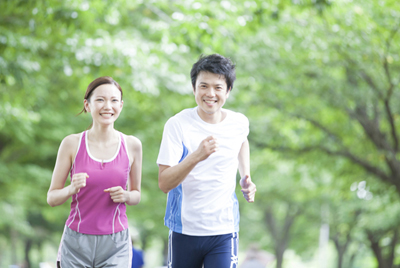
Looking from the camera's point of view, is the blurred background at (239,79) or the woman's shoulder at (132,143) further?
the blurred background at (239,79)

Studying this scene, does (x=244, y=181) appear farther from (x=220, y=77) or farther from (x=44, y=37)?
(x=44, y=37)

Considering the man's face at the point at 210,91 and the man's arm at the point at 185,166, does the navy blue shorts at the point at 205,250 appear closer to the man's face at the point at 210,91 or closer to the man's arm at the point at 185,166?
the man's arm at the point at 185,166

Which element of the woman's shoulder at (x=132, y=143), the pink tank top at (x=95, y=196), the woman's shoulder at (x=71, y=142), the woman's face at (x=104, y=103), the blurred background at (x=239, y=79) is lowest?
the pink tank top at (x=95, y=196)

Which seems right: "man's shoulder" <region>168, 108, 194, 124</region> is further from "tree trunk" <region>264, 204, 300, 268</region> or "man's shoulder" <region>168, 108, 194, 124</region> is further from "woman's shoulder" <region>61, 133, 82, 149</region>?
"tree trunk" <region>264, 204, 300, 268</region>

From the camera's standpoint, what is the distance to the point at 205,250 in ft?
10.0

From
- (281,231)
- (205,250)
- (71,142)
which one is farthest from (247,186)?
(281,231)

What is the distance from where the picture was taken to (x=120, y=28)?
11.2 m

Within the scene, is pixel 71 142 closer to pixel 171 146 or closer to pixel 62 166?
pixel 62 166

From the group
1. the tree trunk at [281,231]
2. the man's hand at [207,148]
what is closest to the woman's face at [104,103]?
the man's hand at [207,148]

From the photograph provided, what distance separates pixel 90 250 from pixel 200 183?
27.9 inches

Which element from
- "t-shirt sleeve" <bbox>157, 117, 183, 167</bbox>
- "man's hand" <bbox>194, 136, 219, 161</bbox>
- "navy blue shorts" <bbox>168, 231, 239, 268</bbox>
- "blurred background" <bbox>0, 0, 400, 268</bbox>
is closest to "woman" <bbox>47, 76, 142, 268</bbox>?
"t-shirt sleeve" <bbox>157, 117, 183, 167</bbox>

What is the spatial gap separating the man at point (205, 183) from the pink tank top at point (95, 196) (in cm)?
28

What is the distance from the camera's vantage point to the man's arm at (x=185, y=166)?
266 centimetres

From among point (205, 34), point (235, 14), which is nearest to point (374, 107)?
point (235, 14)
